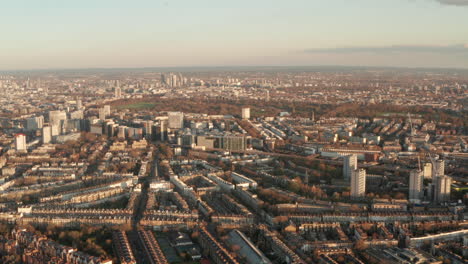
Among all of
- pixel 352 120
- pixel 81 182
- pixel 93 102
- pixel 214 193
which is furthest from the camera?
pixel 93 102

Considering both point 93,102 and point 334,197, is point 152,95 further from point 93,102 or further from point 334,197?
point 334,197

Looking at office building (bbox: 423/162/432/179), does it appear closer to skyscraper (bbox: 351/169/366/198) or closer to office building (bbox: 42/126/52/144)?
skyscraper (bbox: 351/169/366/198)

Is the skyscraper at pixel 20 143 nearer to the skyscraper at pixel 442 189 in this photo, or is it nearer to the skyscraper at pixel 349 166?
the skyscraper at pixel 349 166

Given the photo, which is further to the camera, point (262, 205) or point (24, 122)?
point (24, 122)

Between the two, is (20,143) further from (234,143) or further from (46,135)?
(234,143)

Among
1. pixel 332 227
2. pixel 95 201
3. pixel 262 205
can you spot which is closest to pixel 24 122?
pixel 95 201

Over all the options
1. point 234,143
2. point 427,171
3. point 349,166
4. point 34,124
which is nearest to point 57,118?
point 34,124

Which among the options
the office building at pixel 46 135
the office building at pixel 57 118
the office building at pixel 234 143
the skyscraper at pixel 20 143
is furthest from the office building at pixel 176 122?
the skyscraper at pixel 20 143
